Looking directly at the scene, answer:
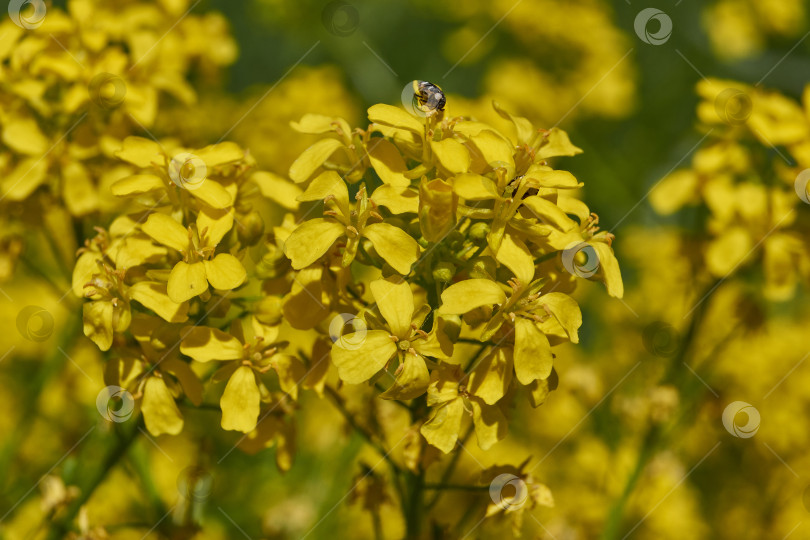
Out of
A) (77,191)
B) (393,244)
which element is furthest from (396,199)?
(77,191)

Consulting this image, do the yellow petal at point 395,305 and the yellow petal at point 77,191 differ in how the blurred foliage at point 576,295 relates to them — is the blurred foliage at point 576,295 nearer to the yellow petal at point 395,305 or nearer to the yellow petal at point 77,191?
the yellow petal at point 77,191

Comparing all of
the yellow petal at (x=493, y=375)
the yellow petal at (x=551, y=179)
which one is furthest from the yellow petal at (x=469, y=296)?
the yellow petal at (x=551, y=179)

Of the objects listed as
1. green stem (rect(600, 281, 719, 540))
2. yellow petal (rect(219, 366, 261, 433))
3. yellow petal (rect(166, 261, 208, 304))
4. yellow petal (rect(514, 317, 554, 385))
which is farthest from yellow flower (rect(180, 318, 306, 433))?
green stem (rect(600, 281, 719, 540))

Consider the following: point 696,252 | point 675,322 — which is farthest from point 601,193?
point 696,252

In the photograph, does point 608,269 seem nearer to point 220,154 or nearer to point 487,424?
point 487,424

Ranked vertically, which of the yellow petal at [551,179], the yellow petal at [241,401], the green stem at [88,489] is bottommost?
the green stem at [88,489]

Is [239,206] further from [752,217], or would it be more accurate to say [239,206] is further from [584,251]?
[752,217]
